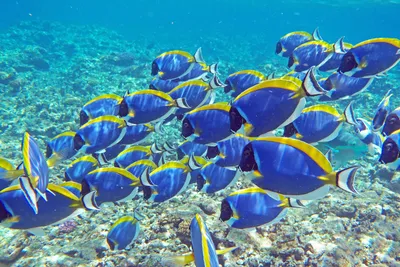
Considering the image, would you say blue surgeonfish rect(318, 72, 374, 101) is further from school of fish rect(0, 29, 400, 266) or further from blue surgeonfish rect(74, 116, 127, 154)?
blue surgeonfish rect(74, 116, 127, 154)

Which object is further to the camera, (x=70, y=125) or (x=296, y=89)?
(x=70, y=125)

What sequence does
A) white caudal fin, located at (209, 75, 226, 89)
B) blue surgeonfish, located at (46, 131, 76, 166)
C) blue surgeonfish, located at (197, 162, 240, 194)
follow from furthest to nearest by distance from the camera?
1. blue surgeonfish, located at (46, 131, 76, 166)
2. white caudal fin, located at (209, 75, 226, 89)
3. blue surgeonfish, located at (197, 162, 240, 194)

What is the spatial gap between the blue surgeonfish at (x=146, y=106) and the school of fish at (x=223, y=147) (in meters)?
0.01

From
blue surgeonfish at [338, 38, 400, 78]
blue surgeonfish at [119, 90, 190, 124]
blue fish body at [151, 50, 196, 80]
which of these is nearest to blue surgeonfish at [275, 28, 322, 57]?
blue fish body at [151, 50, 196, 80]

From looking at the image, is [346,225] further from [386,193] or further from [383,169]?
[383,169]

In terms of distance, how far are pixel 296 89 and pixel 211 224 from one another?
3201 millimetres

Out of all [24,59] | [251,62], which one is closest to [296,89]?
[24,59]

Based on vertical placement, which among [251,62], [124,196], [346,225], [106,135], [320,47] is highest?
[251,62]

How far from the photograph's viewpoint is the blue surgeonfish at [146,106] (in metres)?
3.57

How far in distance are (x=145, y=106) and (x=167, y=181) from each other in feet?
3.24

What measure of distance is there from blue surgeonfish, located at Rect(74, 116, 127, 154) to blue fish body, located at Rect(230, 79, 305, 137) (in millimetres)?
1973

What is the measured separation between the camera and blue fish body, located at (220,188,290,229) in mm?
2854

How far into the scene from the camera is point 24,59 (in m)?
19.7

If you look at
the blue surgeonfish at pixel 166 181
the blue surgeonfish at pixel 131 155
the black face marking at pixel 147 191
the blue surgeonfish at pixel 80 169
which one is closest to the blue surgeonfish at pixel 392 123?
the blue surgeonfish at pixel 166 181
